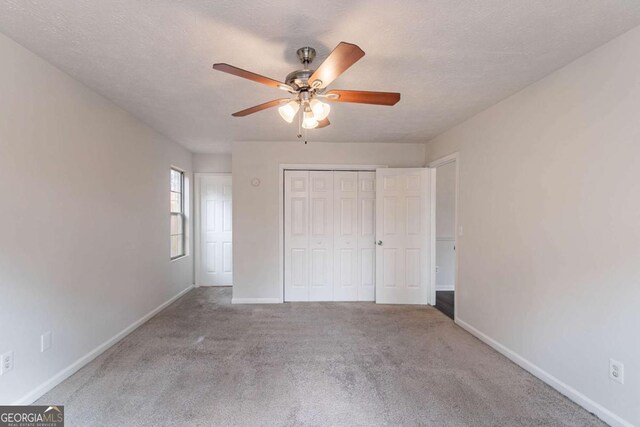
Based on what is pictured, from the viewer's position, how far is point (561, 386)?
204 centimetres

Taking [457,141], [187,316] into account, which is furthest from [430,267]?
[187,316]

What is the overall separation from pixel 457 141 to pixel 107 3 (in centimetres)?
335

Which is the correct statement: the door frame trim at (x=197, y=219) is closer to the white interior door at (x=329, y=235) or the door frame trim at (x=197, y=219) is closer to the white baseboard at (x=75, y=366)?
the white baseboard at (x=75, y=366)

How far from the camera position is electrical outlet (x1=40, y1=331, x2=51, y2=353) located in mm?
1981

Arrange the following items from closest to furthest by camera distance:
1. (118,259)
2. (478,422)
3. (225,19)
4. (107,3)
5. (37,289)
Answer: (107,3)
(225,19)
(478,422)
(37,289)
(118,259)

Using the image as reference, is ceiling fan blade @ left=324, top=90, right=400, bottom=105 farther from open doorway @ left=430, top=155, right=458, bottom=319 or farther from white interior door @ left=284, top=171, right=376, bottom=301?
open doorway @ left=430, top=155, right=458, bottom=319

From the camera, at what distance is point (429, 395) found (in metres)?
2.03

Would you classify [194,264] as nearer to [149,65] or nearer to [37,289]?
[37,289]

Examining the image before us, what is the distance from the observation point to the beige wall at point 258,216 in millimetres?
4094

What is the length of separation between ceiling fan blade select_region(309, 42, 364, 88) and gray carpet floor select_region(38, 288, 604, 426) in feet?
6.72

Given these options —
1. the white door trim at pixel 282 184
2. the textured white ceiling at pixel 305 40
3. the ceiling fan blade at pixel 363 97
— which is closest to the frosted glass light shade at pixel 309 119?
the ceiling fan blade at pixel 363 97

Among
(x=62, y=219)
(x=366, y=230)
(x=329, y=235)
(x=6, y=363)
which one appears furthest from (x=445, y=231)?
(x=6, y=363)

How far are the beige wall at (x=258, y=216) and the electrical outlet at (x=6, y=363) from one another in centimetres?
242

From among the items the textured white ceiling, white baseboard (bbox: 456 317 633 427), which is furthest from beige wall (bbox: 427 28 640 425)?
the textured white ceiling
